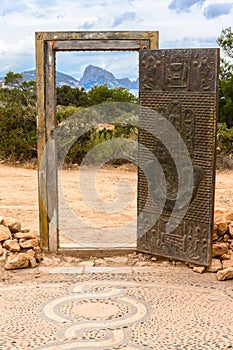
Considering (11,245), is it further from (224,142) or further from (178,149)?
(224,142)

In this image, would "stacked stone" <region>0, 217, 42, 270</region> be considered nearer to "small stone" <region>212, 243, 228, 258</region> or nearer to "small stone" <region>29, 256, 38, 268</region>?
"small stone" <region>29, 256, 38, 268</region>

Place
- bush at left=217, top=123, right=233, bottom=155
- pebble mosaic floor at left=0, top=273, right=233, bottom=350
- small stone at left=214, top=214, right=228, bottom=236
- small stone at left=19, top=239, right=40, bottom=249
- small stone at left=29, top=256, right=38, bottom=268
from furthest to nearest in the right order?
bush at left=217, top=123, right=233, bottom=155 < small stone at left=214, top=214, right=228, bottom=236 < small stone at left=19, top=239, right=40, bottom=249 < small stone at left=29, top=256, right=38, bottom=268 < pebble mosaic floor at left=0, top=273, right=233, bottom=350

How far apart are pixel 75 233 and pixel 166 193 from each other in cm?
162

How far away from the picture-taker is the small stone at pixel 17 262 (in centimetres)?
488

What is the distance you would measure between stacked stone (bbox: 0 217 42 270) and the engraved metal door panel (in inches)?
44.6

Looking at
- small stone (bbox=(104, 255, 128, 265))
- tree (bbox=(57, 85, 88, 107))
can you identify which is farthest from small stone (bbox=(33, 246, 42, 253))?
tree (bbox=(57, 85, 88, 107))

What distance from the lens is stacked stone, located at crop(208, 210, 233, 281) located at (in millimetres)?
4674

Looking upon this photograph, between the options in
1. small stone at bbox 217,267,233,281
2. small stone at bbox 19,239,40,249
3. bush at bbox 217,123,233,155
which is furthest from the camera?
bush at bbox 217,123,233,155

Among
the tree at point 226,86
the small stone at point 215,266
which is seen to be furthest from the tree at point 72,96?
the small stone at point 215,266

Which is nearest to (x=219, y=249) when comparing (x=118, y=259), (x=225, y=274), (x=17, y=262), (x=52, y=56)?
(x=225, y=274)

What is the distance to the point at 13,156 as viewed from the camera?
1180cm

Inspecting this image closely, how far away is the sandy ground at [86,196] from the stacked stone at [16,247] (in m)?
1.06

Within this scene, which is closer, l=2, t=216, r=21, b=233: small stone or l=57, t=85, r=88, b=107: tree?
l=2, t=216, r=21, b=233: small stone

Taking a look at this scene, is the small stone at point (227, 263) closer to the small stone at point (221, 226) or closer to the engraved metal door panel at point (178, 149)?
the engraved metal door panel at point (178, 149)
